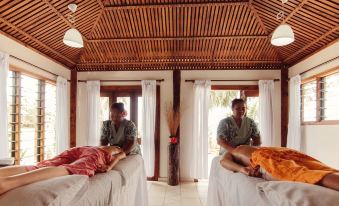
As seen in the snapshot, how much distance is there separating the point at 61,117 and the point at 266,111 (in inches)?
143

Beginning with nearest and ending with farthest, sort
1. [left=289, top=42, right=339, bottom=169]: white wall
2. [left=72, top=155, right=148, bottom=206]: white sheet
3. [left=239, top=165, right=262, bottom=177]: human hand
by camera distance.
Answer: [left=72, top=155, right=148, bottom=206]: white sheet < [left=239, top=165, right=262, bottom=177]: human hand < [left=289, top=42, right=339, bottom=169]: white wall

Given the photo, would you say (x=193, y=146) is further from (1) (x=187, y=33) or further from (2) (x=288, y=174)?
(2) (x=288, y=174)

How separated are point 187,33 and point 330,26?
6.38ft

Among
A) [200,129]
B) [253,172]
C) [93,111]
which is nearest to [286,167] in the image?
[253,172]

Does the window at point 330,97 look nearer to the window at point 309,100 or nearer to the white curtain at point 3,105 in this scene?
the window at point 309,100

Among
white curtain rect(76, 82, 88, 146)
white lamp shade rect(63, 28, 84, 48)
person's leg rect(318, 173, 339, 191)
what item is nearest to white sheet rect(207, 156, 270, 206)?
person's leg rect(318, 173, 339, 191)

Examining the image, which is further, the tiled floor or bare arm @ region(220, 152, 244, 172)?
the tiled floor

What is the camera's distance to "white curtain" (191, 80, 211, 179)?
16.6 feet

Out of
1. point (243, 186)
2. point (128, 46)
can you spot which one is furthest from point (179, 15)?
point (243, 186)

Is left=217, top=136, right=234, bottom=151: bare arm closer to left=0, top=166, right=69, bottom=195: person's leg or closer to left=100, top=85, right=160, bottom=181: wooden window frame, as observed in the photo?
left=0, top=166, right=69, bottom=195: person's leg

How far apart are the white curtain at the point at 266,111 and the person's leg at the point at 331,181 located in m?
3.89

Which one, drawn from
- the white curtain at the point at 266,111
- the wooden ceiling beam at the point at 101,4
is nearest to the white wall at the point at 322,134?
the white curtain at the point at 266,111

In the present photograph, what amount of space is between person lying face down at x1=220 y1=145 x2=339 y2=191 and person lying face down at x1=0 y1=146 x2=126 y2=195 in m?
0.97

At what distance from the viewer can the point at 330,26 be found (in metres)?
3.47
